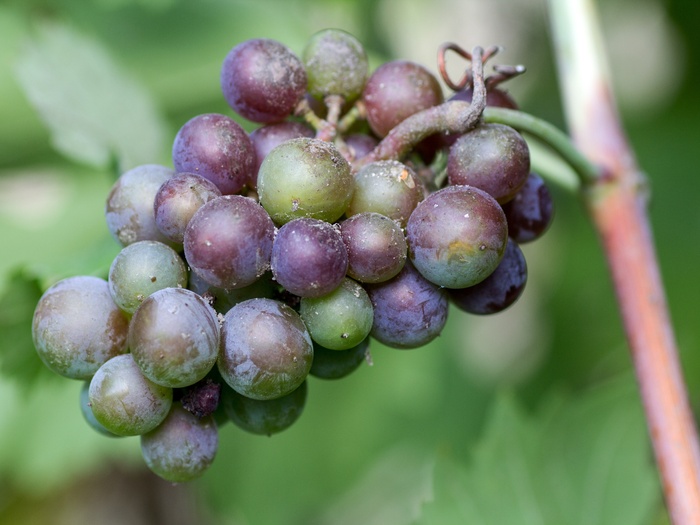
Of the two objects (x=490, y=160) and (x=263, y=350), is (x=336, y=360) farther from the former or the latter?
(x=490, y=160)

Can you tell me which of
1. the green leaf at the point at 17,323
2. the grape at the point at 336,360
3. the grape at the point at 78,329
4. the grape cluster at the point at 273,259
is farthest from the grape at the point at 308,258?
the green leaf at the point at 17,323

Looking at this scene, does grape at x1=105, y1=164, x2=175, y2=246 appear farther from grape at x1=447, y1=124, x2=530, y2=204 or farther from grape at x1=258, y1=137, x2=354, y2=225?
grape at x1=447, y1=124, x2=530, y2=204

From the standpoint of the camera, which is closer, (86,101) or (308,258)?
(308,258)

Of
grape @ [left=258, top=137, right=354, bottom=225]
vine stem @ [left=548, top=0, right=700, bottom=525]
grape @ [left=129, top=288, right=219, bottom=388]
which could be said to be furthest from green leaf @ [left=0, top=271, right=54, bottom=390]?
vine stem @ [left=548, top=0, right=700, bottom=525]

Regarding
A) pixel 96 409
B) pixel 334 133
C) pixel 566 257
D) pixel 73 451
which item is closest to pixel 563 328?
Answer: pixel 566 257

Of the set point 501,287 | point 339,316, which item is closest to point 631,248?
point 501,287

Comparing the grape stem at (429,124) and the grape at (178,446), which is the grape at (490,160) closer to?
the grape stem at (429,124)
